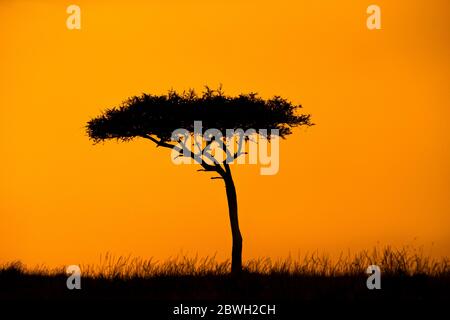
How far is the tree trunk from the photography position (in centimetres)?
2370

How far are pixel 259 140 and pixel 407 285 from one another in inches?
409

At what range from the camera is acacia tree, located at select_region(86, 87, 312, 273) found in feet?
83.2

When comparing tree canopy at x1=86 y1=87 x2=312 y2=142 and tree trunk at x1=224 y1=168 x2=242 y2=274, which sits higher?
tree canopy at x1=86 y1=87 x2=312 y2=142

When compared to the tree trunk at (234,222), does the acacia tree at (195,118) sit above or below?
above

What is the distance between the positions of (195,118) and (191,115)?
19 centimetres

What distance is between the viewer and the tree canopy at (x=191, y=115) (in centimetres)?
2542

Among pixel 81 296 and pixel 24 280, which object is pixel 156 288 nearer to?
pixel 81 296

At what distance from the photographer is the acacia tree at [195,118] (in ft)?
83.2

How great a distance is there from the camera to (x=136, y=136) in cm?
2650

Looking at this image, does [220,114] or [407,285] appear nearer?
[407,285]

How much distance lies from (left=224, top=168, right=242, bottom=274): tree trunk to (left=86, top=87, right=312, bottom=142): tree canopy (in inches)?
83.6

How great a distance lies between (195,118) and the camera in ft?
83.6
